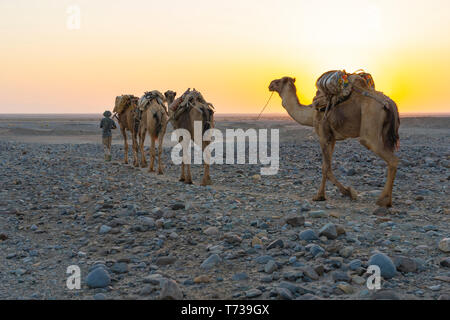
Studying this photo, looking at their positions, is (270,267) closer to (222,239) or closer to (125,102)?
(222,239)

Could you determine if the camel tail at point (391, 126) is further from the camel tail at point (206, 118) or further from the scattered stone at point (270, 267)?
the camel tail at point (206, 118)

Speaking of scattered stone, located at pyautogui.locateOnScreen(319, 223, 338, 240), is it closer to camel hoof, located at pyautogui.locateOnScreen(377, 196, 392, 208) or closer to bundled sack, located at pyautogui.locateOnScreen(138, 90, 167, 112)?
camel hoof, located at pyautogui.locateOnScreen(377, 196, 392, 208)

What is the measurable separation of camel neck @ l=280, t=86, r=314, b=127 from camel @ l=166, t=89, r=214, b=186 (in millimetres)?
2058

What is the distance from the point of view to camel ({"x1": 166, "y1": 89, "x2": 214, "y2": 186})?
10.7 meters

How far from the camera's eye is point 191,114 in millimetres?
10789

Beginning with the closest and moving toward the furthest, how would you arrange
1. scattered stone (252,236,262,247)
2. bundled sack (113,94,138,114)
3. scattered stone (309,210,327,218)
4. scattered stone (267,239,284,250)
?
scattered stone (267,239,284,250) < scattered stone (252,236,262,247) < scattered stone (309,210,327,218) < bundled sack (113,94,138,114)

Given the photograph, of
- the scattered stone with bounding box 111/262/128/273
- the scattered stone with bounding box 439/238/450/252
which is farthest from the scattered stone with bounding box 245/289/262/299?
the scattered stone with bounding box 439/238/450/252

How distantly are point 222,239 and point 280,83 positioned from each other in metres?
4.91

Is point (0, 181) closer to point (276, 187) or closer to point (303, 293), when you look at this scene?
point (276, 187)

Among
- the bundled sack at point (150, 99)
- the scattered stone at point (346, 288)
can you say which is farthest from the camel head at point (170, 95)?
the scattered stone at point (346, 288)

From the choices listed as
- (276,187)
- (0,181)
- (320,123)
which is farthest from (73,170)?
(320,123)

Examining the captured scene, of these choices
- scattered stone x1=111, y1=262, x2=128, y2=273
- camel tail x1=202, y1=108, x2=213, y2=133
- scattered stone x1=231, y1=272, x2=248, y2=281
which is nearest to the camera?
scattered stone x1=231, y1=272, x2=248, y2=281
